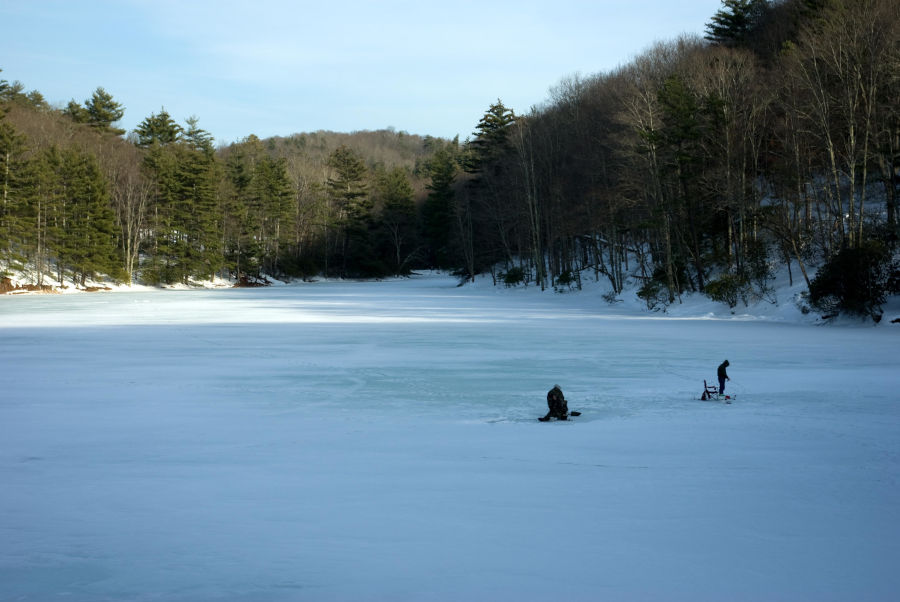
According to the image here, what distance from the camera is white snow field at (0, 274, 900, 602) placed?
3.94 metres

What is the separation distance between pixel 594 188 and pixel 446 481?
37.9 m

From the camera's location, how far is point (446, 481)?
5852 mm

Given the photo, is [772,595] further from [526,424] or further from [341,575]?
[526,424]

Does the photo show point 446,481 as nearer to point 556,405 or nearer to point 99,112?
point 556,405

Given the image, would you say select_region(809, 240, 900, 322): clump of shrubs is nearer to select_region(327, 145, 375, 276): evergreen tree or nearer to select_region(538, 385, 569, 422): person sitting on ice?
→ select_region(538, 385, 569, 422): person sitting on ice

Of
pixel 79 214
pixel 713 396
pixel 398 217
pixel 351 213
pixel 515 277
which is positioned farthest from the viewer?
pixel 398 217

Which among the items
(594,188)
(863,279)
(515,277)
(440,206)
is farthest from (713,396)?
(440,206)

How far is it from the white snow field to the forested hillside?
15.3m

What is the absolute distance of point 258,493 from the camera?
18.0ft

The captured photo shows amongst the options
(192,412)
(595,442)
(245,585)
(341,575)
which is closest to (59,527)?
(245,585)

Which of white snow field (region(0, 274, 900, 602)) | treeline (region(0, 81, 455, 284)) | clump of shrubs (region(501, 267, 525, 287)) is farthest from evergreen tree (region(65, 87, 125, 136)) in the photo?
white snow field (region(0, 274, 900, 602))

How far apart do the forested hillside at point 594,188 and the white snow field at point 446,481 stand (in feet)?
50.3

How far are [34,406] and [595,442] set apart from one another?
715cm

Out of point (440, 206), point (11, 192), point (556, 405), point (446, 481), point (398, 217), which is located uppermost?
point (440, 206)
